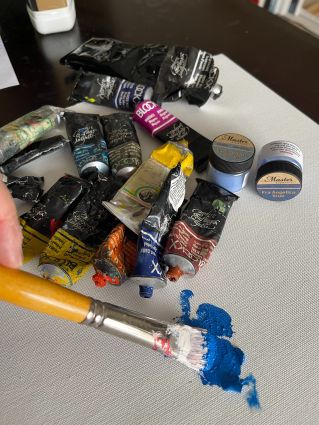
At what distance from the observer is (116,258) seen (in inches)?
21.7

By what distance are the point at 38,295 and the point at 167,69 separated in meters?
0.55

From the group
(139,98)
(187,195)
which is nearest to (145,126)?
(139,98)

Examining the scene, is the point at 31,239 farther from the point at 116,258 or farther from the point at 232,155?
the point at 232,155

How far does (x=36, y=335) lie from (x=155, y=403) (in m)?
0.18

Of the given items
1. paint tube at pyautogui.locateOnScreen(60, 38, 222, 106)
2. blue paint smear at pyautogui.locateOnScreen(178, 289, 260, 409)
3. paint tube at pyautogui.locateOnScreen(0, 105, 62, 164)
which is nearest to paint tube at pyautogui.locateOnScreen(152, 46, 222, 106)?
paint tube at pyautogui.locateOnScreen(60, 38, 222, 106)

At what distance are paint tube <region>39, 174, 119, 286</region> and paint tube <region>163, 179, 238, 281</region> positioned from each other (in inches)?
4.2

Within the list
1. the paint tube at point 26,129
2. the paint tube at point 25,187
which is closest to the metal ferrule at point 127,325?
the paint tube at point 25,187

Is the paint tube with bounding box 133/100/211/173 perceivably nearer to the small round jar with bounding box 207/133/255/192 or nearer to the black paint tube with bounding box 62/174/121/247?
the small round jar with bounding box 207/133/255/192

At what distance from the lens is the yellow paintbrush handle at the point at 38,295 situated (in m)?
0.43

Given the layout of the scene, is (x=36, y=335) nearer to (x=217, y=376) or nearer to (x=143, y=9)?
(x=217, y=376)

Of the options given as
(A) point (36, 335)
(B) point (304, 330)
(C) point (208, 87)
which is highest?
(C) point (208, 87)

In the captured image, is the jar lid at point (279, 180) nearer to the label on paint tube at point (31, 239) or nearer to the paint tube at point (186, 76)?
the paint tube at point (186, 76)

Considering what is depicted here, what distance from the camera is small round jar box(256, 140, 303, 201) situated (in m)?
0.65

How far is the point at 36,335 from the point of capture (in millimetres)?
539
